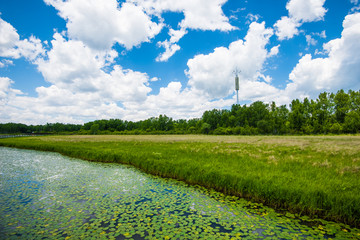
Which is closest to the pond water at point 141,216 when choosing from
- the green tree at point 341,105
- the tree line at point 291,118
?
the tree line at point 291,118

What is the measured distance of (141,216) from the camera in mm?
6543

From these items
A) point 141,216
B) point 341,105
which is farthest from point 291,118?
point 141,216

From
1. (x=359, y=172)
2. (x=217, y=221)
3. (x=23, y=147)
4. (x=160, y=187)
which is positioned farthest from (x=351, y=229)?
(x=23, y=147)

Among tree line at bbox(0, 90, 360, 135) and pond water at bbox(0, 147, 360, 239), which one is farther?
tree line at bbox(0, 90, 360, 135)

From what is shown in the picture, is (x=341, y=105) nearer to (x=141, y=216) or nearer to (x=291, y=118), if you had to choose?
(x=291, y=118)

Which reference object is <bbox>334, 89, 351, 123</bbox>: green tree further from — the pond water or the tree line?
the pond water

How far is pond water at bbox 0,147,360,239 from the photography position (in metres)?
5.42

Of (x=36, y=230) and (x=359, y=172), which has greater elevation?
(x=359, y=172)

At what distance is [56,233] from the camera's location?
5398 millimetres

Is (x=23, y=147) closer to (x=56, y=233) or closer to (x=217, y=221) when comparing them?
(x=56, y=233)

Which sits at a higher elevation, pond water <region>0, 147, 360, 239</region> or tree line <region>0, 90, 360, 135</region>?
tree line <region>0, 90, 360, 135</region>

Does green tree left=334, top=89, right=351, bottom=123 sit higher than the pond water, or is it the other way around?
green tree left=334, top=89, right=351, bottom=123

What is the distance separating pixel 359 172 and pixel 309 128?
286 feet

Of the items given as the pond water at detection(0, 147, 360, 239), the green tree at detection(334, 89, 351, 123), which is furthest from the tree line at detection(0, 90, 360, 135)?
the pond water at detection(0, 147, 360, 239)
